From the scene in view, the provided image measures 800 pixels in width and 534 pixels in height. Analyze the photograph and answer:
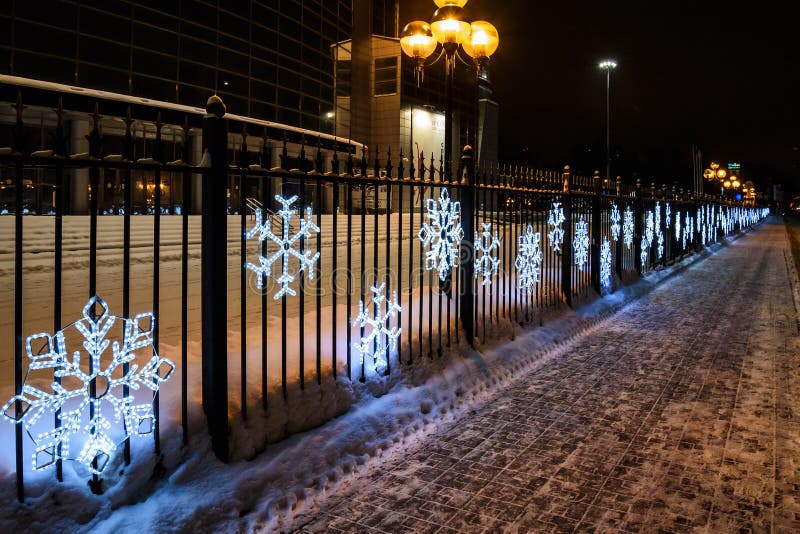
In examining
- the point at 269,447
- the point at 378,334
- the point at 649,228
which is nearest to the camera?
the point at 269,447

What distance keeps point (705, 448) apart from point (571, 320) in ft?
15.9

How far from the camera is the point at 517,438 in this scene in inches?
190

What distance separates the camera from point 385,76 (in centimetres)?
5244

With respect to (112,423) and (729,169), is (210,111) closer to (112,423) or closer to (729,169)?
(112,423)

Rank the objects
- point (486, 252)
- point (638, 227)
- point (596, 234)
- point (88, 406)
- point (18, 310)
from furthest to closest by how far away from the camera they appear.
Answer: point (638, 227) → point (596, 234) → point (486, 252) → point (88, 406) → point (18, 310)

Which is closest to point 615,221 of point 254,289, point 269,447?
point 254,289

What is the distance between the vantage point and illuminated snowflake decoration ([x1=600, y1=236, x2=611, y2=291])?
12.1 metres

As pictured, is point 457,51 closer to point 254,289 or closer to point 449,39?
point 449,39

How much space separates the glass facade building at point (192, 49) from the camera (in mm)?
27181

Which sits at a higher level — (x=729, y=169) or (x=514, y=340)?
(x=729, y=169)


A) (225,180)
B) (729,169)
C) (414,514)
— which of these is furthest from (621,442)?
(729,169)

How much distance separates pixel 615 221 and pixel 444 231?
725 cm

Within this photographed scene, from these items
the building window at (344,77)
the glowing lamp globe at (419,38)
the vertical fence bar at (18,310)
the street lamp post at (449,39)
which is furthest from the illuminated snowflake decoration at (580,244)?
the building window at (344,77)

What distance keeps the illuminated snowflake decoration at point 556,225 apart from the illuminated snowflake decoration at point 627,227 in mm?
4285
